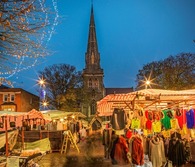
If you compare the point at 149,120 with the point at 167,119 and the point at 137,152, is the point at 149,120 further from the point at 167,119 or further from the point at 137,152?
the point at 137,152

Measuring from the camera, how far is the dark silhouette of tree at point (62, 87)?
2052 inches

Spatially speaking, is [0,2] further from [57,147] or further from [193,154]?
[57,147]

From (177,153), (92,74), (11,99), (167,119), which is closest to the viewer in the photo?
(177,153)

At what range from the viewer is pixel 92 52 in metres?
89.4

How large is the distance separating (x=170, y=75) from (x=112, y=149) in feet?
96.6

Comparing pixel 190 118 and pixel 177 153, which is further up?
pixel 190 118

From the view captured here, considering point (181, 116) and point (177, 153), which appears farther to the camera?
point (181, 116)

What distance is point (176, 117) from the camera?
1002 centimetres

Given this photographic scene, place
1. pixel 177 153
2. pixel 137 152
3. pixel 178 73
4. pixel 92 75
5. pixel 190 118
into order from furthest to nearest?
pixel 92 75
pixel 178 73
pixel 190 118
pixel 177 153
pixel 137 152

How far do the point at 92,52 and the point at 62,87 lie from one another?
124 feet

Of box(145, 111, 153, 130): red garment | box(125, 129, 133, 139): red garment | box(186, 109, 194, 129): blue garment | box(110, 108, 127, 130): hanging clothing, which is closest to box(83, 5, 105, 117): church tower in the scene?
box(125, 129, 133, 139): red garment

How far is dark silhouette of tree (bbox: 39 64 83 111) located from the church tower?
20.9m

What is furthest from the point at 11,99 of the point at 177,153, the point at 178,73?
the point at 177,153

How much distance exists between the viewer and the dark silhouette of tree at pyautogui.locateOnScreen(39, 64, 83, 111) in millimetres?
52112
